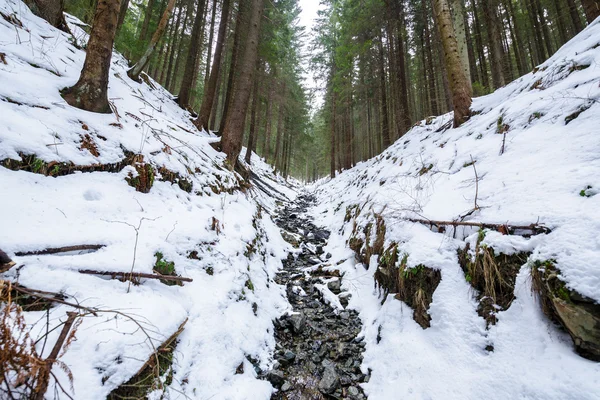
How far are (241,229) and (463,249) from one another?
368 cm

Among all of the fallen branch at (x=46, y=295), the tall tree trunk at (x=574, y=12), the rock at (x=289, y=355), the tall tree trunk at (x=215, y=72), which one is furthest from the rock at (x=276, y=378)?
the tall tree trunk at (x=574, y=12)

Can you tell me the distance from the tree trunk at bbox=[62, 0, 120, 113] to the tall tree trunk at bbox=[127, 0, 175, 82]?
313 centimetres

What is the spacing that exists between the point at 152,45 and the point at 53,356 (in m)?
8.55

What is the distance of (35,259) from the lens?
1.91m

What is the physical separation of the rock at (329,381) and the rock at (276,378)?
1.51ft

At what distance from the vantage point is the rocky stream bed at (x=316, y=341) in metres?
2.72

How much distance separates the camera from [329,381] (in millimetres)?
2783

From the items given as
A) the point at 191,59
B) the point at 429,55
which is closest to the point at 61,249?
Result: the point at 191,59

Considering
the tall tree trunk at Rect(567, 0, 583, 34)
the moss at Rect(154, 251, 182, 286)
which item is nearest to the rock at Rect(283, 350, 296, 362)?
the moss at Rect(154, 251, 182, 286)

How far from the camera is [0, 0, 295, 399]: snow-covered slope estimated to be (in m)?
1.86

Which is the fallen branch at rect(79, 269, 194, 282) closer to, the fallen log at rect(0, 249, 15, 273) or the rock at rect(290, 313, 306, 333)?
the fallen log at rect(0, 249, 15, 273)

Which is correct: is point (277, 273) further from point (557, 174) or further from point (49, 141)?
point (557, 174)

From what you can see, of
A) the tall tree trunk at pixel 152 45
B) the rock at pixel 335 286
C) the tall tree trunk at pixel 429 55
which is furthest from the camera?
the tall tree trunk at pixel 429 55

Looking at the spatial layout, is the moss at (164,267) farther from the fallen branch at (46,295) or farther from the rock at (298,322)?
the rock at (298,322)
